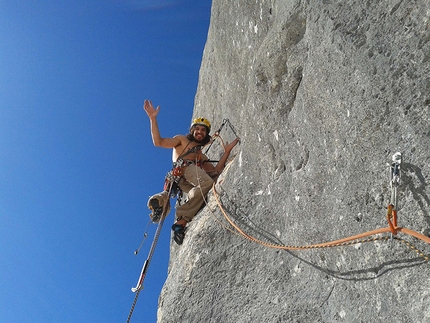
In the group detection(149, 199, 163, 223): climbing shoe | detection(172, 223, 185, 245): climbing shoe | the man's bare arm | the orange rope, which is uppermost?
the man's bare arm

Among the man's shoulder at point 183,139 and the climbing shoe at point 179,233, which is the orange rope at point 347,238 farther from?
the man's shoulder at point 183,139

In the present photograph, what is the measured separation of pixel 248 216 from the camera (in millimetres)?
5074

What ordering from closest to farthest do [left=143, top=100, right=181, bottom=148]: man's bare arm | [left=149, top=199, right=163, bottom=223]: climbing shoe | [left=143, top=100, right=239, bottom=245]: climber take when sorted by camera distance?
[left=143, top=100, right=239, bottom=245]: climber, [left=143, top=100, right=181, bottom=148]: man's bare arm, [left=149, top=199, right=163, bottom=223]: climbing shoe

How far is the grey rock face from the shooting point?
2.79 metres

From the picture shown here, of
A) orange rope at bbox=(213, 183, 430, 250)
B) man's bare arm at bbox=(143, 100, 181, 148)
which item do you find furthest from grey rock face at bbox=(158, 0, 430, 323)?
man's bare arm at bbox=(143, 100, 181, 148)

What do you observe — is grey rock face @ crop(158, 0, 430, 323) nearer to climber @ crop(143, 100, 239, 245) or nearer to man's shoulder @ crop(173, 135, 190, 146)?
climber @ crop(143, 100, 239, 245)

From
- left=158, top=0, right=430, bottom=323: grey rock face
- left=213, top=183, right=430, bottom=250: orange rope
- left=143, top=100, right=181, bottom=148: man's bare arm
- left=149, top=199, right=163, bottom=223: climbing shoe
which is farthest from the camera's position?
left=149, top=199, right=163, bottom=223: climbing shoe

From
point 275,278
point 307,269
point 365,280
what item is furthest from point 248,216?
point 365,280

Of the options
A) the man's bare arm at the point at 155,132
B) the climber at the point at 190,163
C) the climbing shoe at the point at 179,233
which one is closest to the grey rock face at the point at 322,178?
the climbing shoe at the point at 179,233

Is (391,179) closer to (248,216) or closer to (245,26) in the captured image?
(248,216)

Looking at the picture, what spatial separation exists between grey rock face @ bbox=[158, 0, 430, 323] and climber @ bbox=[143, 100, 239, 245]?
51cm

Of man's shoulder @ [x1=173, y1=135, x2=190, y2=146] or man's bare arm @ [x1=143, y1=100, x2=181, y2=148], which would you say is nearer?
man's bare arm @ [x1=143, y1=100, x2=181, y2=148]

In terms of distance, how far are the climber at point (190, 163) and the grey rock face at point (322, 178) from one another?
0.51 metres

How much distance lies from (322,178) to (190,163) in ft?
12.5
